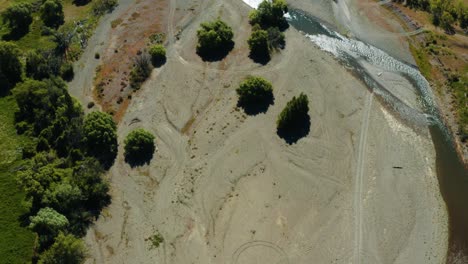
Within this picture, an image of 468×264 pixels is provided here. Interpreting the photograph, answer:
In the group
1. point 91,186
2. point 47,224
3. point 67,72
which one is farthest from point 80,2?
point 47,224

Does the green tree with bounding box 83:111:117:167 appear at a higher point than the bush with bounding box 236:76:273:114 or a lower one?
lower

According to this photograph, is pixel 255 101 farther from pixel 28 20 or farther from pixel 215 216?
pixel 28 20

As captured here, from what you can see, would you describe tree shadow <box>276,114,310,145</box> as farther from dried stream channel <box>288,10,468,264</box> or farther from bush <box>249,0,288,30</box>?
bush <box>249,0,288,30</box>

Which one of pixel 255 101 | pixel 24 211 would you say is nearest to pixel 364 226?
pixel 255 101

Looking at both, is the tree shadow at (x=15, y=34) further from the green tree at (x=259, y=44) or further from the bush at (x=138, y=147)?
the green tree at (x=259, y=44)

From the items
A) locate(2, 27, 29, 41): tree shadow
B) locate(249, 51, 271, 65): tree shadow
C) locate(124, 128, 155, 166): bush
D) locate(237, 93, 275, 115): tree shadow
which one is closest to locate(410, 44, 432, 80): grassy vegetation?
locate(249, 51, 271, 65): tree shadow

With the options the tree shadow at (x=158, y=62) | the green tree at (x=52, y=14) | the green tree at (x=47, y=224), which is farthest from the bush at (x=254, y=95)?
the green tree at (x=52, y=14)

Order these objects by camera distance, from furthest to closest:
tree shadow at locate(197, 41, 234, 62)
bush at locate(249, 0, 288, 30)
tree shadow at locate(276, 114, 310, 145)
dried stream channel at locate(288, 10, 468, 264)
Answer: bush at locate(249, 0, 288, 30)
tree shadow at locate(197, 41, 234, 62)
tree shadow at locate(276, 114, 310, 145)
dried stream channel at locate(288, 10, 468, 264)
